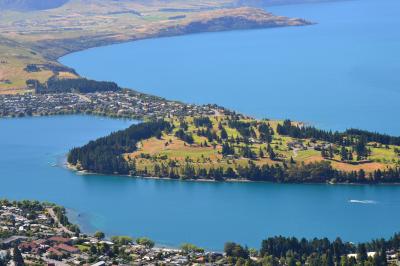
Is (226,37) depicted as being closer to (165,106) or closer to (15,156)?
(165,106)

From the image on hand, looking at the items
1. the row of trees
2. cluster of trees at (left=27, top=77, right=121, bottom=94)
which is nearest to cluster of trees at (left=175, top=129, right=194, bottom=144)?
the row of trees

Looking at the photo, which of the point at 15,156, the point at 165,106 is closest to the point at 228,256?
the point at 15,156

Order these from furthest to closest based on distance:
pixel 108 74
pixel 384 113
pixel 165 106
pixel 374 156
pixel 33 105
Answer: pixel 108 74 → pixel 33 105 → pixel 165 106 → pixel 384 113 → pixel 374 156

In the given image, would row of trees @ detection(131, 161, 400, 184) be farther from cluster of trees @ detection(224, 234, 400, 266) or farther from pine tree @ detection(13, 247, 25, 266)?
pine tree @ detection(13, 247, 25, 266)

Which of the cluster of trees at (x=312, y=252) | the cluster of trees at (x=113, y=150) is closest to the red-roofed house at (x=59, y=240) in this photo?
the cluster of trees at (x=312, y=252)

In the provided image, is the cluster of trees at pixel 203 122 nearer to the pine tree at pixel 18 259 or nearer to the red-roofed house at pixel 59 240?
the red-roofed house at pixel 59 240

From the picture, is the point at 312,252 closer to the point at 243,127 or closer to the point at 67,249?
the point at 67,249
